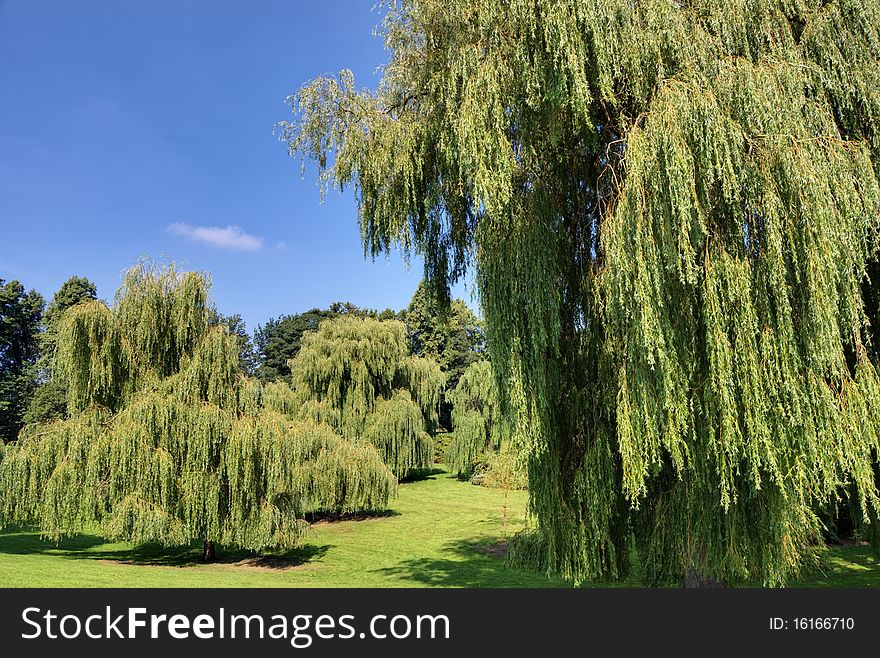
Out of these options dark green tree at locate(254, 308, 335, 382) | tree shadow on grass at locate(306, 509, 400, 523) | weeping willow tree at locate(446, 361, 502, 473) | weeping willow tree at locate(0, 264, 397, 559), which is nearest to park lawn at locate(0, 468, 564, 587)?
tree shadow on grass at locate(306, 509, 400, 523)

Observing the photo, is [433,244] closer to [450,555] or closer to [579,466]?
[579,466]

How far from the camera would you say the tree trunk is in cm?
580

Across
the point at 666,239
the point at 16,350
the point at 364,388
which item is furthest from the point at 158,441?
the point at 16,350

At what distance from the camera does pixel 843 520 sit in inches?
465

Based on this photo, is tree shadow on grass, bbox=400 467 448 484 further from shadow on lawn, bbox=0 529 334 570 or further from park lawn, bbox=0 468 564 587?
shadow on lawn, bbox=0 529 334 570

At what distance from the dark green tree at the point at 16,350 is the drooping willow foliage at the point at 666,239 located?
27.6 metres

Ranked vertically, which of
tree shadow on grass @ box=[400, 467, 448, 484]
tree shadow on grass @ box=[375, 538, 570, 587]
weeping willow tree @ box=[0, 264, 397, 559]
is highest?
weeping willow tree @ box=[0, 264, 397, 559]

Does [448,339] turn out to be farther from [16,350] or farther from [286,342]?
[16,350]

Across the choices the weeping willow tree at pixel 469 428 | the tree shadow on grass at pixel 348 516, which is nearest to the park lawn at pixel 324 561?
the tree shadow on grass at pixel 348 516

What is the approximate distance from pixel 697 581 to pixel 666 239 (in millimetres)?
3746

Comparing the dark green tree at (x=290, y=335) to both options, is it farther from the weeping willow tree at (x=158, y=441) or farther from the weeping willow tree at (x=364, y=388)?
the weeping willow tree at (x=158, y=441)

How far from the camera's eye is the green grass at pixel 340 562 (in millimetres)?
9492

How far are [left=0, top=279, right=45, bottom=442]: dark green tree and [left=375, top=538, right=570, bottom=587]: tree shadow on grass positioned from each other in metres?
22.2

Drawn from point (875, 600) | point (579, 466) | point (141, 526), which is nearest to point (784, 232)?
point (579, 466)
